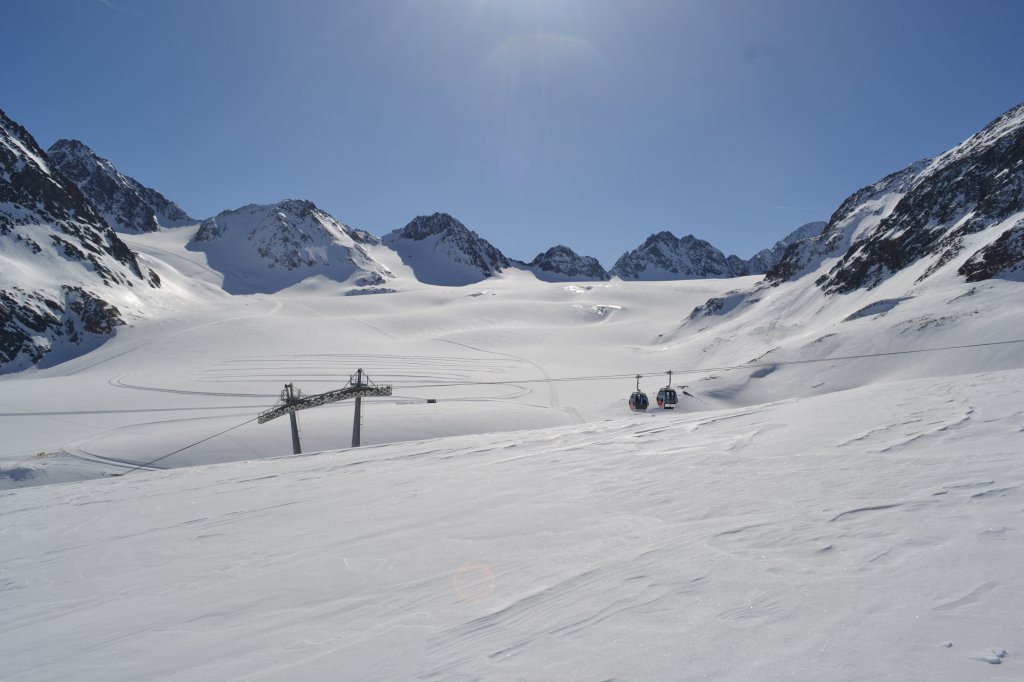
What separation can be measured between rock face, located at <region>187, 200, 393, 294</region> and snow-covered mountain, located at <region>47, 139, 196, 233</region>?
93.4ft

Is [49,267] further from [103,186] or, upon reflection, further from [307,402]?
[103,186]

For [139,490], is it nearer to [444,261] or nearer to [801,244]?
[801,244]

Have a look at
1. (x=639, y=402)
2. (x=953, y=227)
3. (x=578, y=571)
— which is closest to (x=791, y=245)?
(x=953, y=227)

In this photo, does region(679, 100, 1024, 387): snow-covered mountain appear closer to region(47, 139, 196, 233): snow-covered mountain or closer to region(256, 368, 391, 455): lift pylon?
region(256, 368, 391, 455): lift pylon

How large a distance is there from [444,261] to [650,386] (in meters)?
159

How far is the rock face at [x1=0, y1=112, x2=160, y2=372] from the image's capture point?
60.1 metres

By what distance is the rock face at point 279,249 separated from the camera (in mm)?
144625

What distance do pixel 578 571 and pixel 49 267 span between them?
318 feet

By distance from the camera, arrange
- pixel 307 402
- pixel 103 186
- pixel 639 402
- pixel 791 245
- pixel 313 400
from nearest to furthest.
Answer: pixel 307 402
pixel 313 400
pixel 639 402
pixel 791 245
pixel 103 186

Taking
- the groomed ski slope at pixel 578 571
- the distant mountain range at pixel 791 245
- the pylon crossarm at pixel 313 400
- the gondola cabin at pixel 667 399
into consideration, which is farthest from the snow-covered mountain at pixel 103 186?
the groomed ski slope at pixel 578 571

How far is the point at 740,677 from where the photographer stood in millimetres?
2977

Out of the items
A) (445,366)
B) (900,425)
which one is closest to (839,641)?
(900,425)

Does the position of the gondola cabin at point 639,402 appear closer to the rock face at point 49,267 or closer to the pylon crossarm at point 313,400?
the pylon crossarm at point 313,400

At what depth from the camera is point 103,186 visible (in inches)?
6594
